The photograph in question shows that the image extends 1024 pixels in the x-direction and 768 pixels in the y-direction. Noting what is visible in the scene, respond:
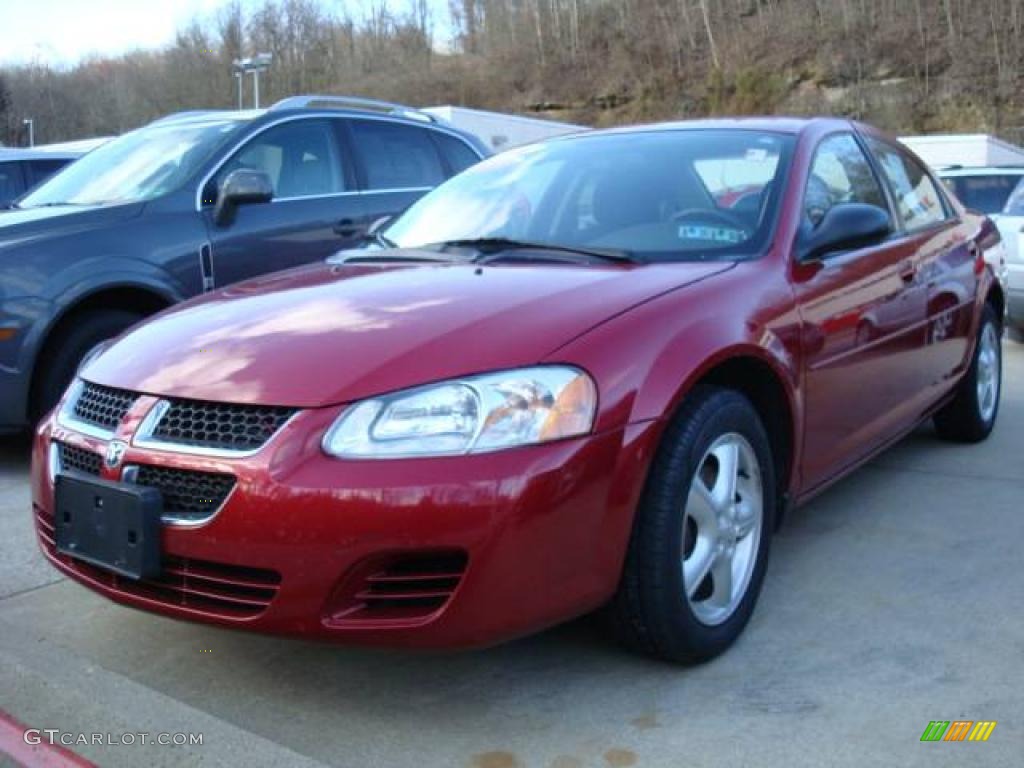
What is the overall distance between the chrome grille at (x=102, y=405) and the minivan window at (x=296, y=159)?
10.0 feet

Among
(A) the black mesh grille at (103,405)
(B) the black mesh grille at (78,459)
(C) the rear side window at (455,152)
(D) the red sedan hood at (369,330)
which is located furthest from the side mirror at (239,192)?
(B) the black mesh grille at (78,459)

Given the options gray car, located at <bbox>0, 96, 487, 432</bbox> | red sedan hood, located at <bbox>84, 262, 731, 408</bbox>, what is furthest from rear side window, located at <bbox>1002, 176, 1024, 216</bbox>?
red sedan hood, located at <bbox>84, 262, 731, 408</bbox>

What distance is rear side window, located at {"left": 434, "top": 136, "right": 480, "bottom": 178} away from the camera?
7141 mm

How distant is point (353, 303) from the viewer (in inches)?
114

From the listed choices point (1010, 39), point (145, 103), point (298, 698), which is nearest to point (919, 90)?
point (1010, 39)

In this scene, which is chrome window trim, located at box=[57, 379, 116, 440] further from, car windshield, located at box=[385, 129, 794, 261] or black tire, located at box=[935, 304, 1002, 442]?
black tire, located at box=[935, 304, 1002, 442]

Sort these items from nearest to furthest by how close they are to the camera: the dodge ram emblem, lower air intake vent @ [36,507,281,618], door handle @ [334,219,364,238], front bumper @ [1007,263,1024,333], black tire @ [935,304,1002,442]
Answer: lower air intake vent @ [36,507,281,618] < the dodge ram emblem < black tire @ [935,304,1002,442] < door handle @ [334,219,364,238] < front bumper @ [1007,263,1024,333]

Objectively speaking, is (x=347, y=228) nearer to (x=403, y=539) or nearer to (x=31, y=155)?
(x=403, y=539)

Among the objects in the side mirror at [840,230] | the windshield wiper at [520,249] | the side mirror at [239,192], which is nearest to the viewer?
the windshield wiper at [520,249]

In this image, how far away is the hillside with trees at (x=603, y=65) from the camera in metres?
54.6

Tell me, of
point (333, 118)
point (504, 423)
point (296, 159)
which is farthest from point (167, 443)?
point (333, 118)

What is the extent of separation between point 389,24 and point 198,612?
88.8 metres

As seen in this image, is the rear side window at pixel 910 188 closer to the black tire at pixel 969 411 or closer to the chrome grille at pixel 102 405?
the black tire at pixel 969 411

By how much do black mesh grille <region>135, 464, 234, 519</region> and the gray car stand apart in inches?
74.4
